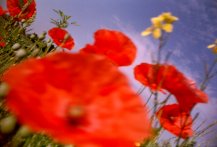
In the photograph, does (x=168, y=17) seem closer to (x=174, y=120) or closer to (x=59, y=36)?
(x=174, y=120)

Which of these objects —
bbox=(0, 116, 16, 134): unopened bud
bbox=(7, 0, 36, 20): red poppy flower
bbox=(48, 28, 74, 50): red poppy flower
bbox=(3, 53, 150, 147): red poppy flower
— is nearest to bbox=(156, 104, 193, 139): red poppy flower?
bbox=(3, 53, 150, 147): red poppy flower

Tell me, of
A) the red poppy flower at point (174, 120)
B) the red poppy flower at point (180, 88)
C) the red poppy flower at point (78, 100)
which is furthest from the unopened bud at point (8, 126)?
the red poppy flower at point (174, 120)

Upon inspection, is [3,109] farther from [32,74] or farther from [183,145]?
[32,74]

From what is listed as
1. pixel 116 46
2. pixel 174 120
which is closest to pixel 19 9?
pixel 116 46

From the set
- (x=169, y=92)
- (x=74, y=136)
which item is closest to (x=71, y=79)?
(x=74, y=136)

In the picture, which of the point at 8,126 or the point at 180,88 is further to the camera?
the point at 180,88

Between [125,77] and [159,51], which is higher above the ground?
[159,51]
